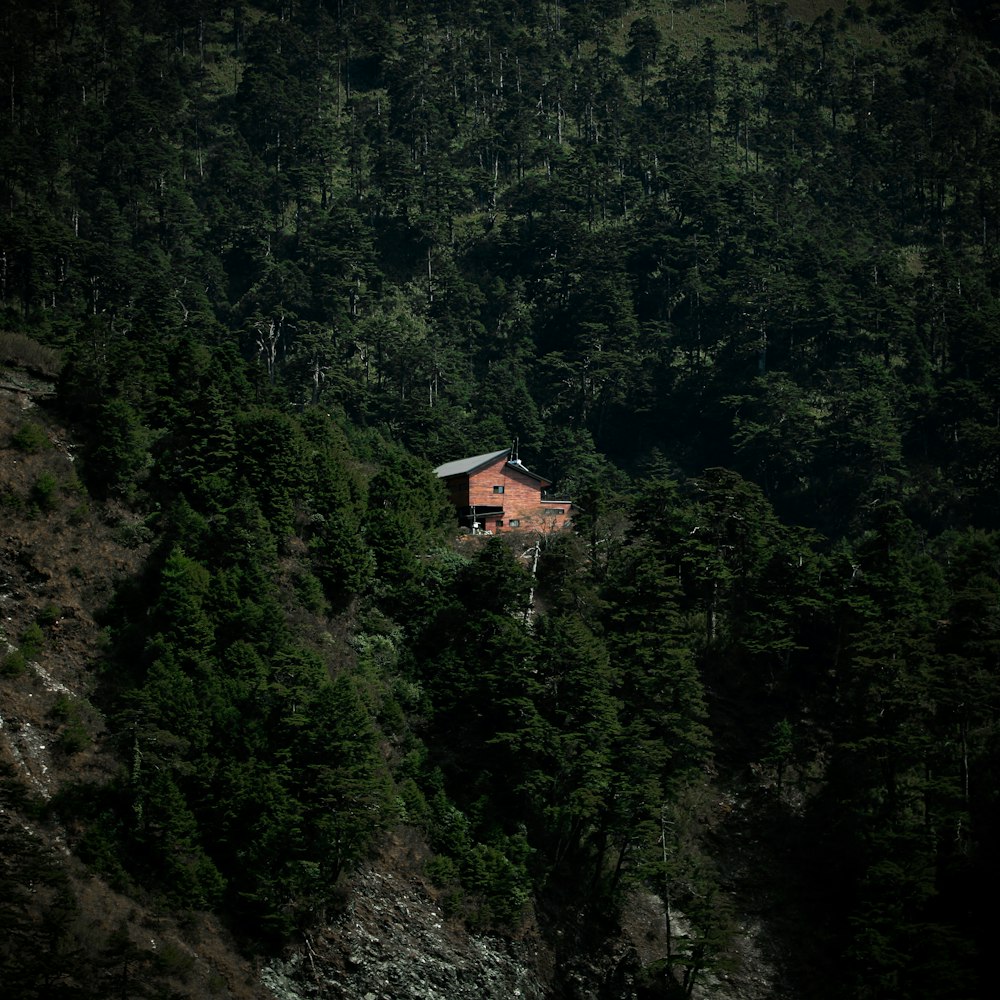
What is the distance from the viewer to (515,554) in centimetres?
5859

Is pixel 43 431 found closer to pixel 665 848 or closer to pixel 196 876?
pixel 196 876

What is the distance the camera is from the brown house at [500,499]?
6506 centimetres

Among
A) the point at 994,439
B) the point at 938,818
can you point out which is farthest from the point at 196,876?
the point at 994,439

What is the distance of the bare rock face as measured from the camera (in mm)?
38375

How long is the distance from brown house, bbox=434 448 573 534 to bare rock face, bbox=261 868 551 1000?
2597 cm

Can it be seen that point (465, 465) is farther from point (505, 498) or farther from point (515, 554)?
point (515, 554)

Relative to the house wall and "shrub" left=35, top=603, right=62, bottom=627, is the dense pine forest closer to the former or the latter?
"shrub" left=35, top=603, right=62, bottom=627

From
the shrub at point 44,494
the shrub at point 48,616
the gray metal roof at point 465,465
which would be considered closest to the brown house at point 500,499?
the gray metal roof at point 465,465

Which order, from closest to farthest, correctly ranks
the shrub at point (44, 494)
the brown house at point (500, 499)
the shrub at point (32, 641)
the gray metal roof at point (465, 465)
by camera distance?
the shrub at point (32, 641)
the shrub at point (44, 494)
the brown house at point (500, 499)
the gray metal roof at point (465, 465)

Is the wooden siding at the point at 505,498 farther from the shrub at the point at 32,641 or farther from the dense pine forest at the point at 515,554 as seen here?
the shrub at the point at 32,641

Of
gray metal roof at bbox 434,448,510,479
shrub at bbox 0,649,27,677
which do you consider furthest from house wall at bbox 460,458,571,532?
shrub at bbox 0,649,27,677

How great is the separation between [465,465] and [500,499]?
3.99 meters

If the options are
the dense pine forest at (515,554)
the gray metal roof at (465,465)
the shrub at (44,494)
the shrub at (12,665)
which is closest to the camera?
the shrub at (12,665)

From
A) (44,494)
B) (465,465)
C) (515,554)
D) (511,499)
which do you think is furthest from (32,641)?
(465,465)
